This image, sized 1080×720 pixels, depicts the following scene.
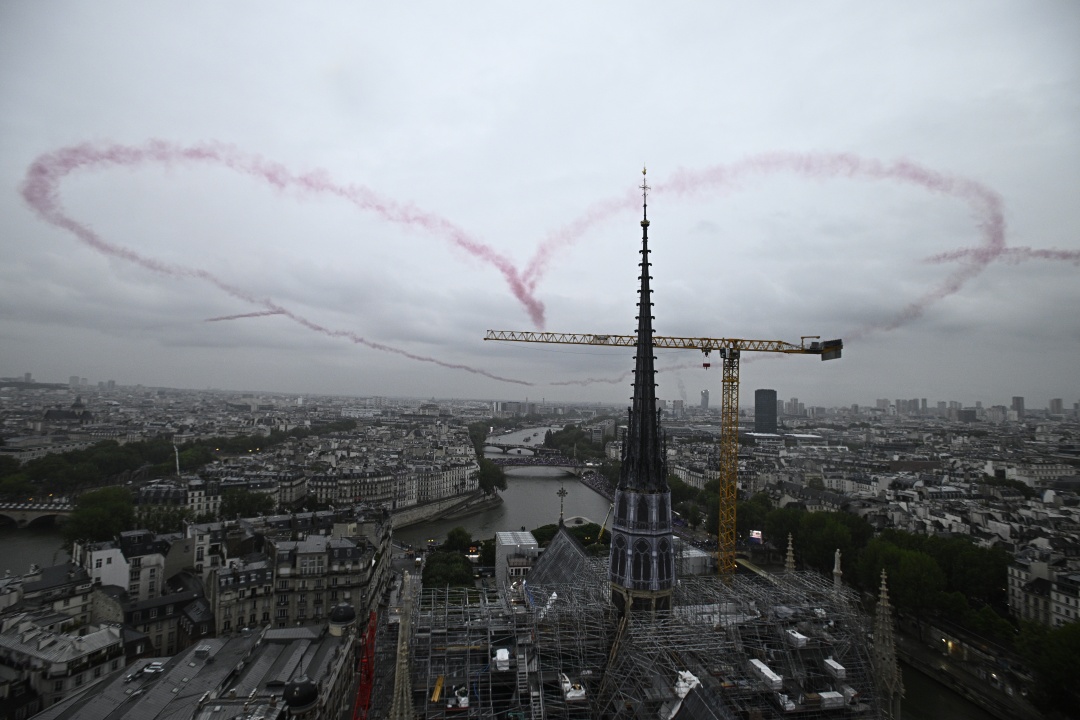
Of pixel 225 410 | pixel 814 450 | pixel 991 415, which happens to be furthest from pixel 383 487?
pixel 991 415

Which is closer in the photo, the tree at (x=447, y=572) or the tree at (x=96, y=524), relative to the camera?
the tree at (x=447, y=572)

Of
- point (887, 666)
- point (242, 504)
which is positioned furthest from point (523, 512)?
point (887, 666)

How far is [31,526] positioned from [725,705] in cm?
5902

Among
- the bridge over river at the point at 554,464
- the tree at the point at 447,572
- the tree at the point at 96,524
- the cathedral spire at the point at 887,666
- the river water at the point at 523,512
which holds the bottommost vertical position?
the river water at the point at 523,512

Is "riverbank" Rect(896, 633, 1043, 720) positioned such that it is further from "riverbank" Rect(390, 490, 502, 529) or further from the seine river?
"riverbank" Rect(390, 490, 502, 529)

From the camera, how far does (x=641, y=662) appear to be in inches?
487

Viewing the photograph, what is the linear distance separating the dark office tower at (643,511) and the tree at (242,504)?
139 ft

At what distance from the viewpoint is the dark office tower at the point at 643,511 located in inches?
549

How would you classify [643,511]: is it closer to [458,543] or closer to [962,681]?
[962,681]

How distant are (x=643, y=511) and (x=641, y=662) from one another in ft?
10.5

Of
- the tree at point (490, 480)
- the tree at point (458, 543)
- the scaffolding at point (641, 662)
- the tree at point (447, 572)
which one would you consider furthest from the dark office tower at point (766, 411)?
the scaffolding at point (641, 662)

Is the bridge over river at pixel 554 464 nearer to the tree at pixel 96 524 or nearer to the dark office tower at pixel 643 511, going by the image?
the tree at pixel 96 524

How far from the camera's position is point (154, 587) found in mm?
27625

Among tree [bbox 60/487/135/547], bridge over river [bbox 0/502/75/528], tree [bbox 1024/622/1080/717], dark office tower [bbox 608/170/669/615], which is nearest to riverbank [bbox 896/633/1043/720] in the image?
tree [bbox 1024/622/1080/717]
